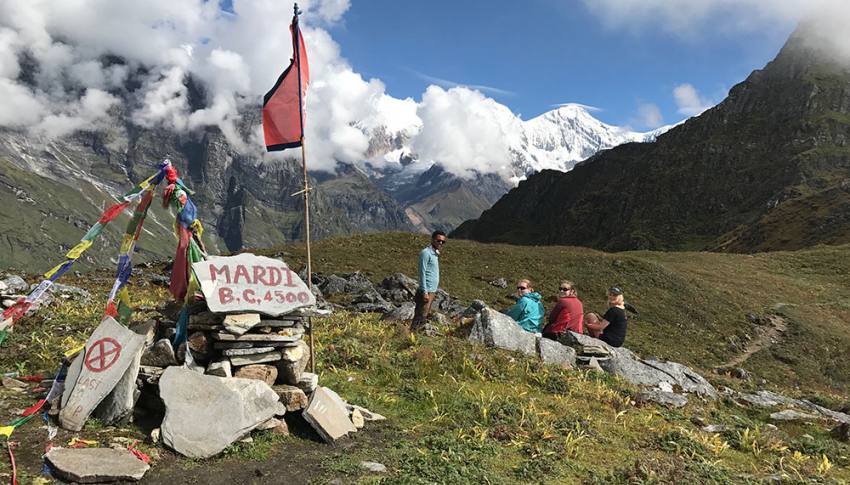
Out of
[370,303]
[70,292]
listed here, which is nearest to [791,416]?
[370,303]

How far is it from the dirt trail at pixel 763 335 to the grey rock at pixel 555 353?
15801 millimetres

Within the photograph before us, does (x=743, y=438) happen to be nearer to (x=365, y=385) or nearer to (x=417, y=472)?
(x=417, y=472)

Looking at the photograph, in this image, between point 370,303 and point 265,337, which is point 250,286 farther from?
point 370,303

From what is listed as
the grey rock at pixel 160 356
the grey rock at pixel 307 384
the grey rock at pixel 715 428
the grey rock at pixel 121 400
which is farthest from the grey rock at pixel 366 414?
the grey rock at pixel 715 428

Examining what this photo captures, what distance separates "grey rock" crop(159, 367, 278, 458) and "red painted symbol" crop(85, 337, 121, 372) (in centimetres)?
96

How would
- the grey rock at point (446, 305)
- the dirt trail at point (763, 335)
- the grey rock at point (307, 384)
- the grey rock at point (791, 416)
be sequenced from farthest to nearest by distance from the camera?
the dirt trail at point (763, 335) → the grey rock at point (446, 305) → the grey rock at point (791, 416) → the grey rock at point (307, 384)

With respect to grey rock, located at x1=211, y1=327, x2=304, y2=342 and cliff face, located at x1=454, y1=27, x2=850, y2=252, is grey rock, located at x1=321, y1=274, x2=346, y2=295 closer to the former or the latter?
grey rock, located at x1=211, y1=327, x2=304, y2=342

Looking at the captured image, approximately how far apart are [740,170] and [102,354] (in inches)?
6781

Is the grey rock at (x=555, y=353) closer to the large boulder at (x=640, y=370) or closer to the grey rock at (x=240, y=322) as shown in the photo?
the large boulder at (x=640, y=370)

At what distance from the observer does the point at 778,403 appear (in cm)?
1575

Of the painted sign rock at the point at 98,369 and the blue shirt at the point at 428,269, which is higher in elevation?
the blue shirt at the point at 428,269

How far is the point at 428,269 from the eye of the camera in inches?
646

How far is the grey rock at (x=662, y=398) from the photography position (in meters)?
13.3

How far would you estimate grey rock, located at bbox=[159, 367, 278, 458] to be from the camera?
841 cm
